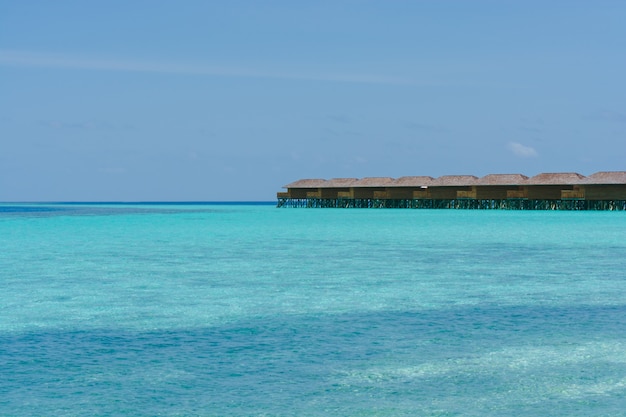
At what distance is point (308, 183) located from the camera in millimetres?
72562

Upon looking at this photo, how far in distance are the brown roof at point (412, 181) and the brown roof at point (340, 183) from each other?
4.21 meters

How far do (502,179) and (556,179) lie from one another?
4581 mm

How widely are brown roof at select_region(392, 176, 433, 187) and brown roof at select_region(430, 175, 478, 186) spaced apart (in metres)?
0.69

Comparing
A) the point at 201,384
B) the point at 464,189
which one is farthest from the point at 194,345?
the point at 464,189

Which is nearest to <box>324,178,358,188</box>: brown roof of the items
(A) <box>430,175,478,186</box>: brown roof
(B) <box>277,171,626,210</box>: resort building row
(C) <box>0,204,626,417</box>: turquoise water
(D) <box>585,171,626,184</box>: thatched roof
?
(B) <box>277,171,626,210</box>: resort building row

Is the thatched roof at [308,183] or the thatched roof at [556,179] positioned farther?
the thatched roof at [308,183]

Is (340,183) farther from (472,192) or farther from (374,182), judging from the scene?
(472,192)

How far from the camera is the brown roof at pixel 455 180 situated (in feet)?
199

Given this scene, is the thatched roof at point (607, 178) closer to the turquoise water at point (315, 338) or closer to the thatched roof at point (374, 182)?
the thatched roof at point (374, 182)

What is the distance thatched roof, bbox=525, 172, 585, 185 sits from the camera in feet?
179

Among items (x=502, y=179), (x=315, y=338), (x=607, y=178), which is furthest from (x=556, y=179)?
(x=315, y=338)

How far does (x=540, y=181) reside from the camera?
56906 mm

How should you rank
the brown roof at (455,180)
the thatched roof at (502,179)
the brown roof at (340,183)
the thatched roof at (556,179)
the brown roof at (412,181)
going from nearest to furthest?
the thatched roof at (556,179), the thatched roof at (502,179), the brown roof at (455,180), the brown roof at (412,181), the brown roof at (340,183)

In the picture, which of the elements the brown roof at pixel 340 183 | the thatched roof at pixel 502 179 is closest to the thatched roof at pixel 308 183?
the brown roof at pixel 340 183
